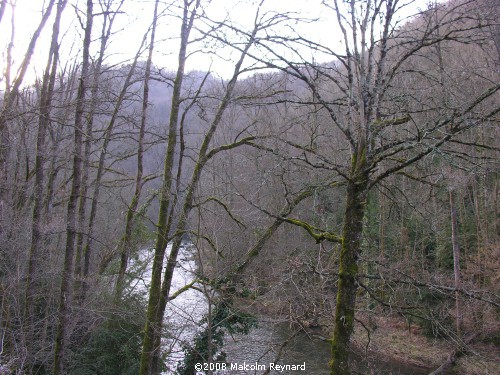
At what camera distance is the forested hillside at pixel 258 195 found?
13.6ft

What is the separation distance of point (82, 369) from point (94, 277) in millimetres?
2084

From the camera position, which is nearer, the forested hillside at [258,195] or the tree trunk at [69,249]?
the forested hillside at [258,195]

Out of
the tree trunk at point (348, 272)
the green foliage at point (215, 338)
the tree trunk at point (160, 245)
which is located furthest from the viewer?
the green foliage at point (215, 338)

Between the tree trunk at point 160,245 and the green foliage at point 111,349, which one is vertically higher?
the tree trunk at point 160,245

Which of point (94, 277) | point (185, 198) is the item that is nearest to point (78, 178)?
→ point (185, 198)

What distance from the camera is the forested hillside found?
13.6 ft

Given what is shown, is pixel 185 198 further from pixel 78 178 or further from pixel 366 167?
pixel 366 167

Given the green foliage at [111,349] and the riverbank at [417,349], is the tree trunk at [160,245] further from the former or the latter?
the riverbank at [417,349]

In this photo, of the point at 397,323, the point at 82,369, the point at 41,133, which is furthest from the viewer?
the point at 397,323

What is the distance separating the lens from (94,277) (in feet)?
33.7

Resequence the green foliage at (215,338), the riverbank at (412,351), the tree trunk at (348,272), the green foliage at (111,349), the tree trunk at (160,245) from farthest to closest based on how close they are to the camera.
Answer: the riverbank at (412,351) < the green foliage at (111,349) < the green foliage at (215,338) < the tree trunk at (160,245) < the tree trunk at (348,272)

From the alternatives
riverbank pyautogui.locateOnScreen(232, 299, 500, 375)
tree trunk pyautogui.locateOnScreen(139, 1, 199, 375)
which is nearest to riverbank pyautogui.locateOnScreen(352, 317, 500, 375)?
riverbank pyautogui.locateOnScreen(232, 299, 500, 375)

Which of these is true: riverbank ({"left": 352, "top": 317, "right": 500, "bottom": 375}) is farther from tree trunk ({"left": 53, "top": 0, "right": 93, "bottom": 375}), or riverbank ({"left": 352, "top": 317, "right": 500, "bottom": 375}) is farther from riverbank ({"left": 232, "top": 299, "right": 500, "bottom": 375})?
tree trunk ({"left": 53, "top": 0, "right": 93, "bottom": 375})

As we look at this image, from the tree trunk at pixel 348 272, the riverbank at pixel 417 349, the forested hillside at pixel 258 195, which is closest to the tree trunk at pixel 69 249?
the forested hillside at pixel 258 195
